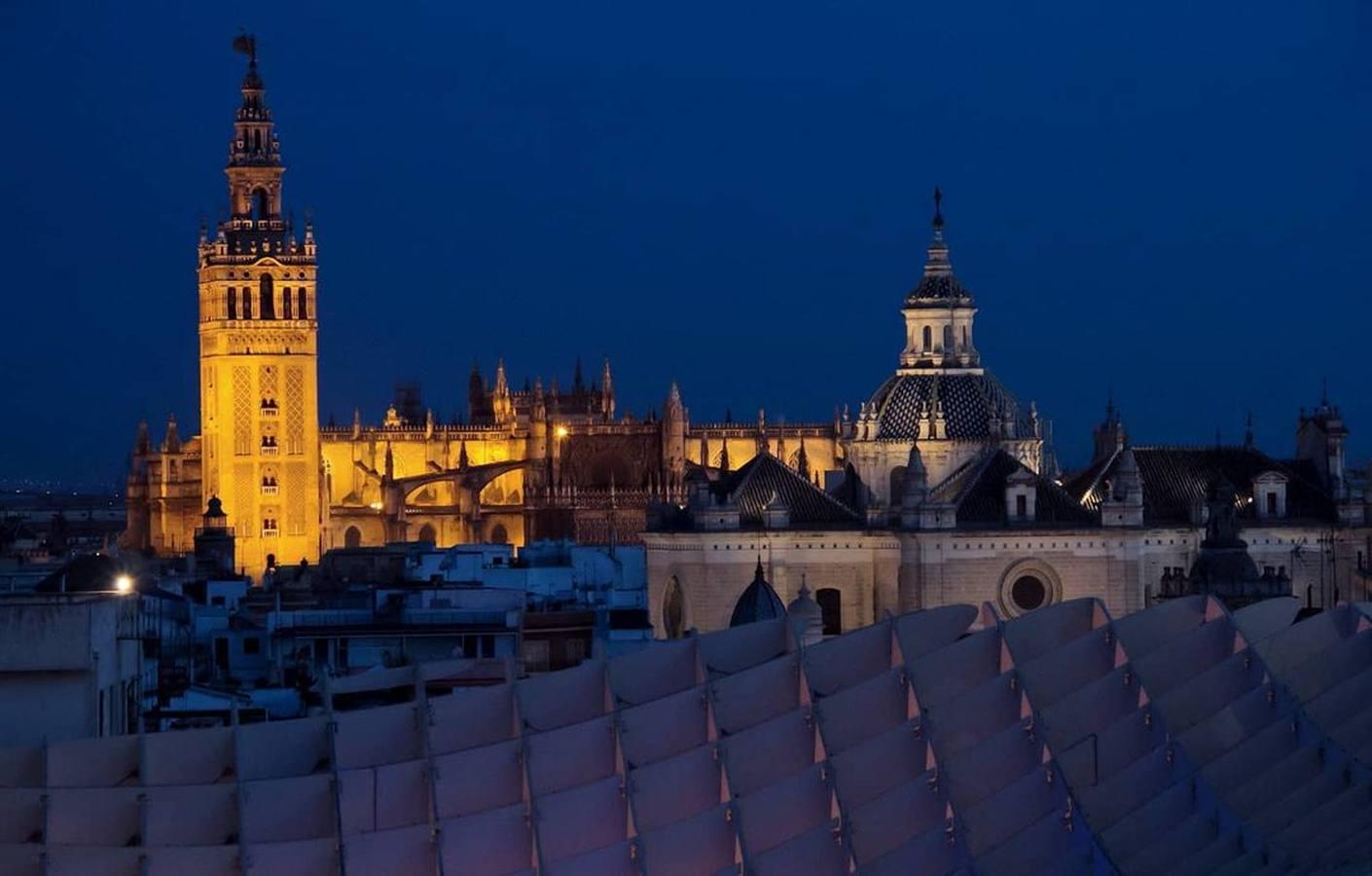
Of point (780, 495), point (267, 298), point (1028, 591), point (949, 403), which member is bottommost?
point (1028, 591)

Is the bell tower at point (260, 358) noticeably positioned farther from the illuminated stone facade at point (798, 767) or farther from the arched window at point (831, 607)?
the illuminated stone facade at point (798, 767)

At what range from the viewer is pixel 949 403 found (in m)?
84.8

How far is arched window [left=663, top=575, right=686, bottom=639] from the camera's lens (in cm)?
7681

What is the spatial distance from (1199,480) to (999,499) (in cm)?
466

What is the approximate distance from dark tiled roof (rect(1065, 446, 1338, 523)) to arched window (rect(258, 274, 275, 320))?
4934 centimetres

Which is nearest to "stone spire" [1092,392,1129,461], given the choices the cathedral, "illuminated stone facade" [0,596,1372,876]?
the cathedral

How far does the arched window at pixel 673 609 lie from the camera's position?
76.8 metres

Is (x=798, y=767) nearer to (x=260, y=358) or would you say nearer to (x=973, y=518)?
(x=973, y=518)

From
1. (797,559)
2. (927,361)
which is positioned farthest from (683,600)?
(927,361)

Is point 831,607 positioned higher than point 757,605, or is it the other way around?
point 757,605

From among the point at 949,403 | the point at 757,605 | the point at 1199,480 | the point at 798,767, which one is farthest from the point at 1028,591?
the point at 798,767

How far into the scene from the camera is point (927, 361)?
85.6 meters

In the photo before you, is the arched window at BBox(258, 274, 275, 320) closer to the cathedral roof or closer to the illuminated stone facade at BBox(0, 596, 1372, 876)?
the cathedral roof

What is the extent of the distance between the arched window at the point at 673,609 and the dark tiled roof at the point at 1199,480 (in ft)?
26.7
